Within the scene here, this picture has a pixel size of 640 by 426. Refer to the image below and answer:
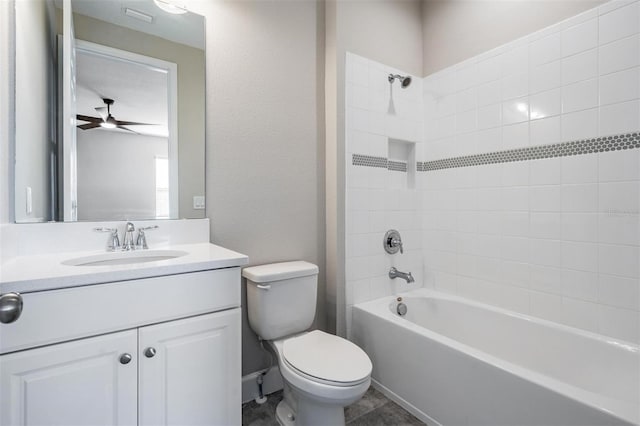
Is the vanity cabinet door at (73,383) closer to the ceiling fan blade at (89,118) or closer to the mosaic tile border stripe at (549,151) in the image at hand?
the ceiling fan blade at (89,118)

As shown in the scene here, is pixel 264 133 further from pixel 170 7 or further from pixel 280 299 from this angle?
pixel 280 299

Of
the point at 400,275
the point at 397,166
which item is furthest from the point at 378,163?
the point at 400,275

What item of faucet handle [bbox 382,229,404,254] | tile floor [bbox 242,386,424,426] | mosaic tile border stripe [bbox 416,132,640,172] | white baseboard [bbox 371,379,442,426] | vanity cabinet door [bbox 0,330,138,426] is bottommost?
tile floor [bbox 242,386,424,426]

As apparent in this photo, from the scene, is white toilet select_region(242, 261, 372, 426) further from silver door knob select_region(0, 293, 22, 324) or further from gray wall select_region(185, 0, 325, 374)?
silver door knob select_region(0, 293, 22, 324)

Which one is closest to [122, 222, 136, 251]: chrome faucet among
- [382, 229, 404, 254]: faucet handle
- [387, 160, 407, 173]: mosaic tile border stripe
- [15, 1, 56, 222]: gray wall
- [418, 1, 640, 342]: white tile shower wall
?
[15, 1, 56, 222]: gray wall

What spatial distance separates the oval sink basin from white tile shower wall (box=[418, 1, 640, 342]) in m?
1.89

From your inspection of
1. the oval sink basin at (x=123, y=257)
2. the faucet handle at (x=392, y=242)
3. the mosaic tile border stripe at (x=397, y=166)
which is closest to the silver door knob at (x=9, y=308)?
the oval sink basin at (x=123, y=257)

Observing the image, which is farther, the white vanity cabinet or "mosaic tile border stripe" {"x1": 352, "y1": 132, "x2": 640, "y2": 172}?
"mosaic tile border stripe" {"x1": 352, "y1": 132, "x2": 640, "y2": 172}

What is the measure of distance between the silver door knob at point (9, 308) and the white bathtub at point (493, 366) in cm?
158

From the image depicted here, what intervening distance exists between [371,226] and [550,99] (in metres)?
1.28

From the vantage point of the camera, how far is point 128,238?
Result: 1.53 metres

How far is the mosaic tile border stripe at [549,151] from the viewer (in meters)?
1.58

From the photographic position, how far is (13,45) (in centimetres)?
121

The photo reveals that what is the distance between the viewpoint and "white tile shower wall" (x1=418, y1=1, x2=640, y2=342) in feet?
5.21
